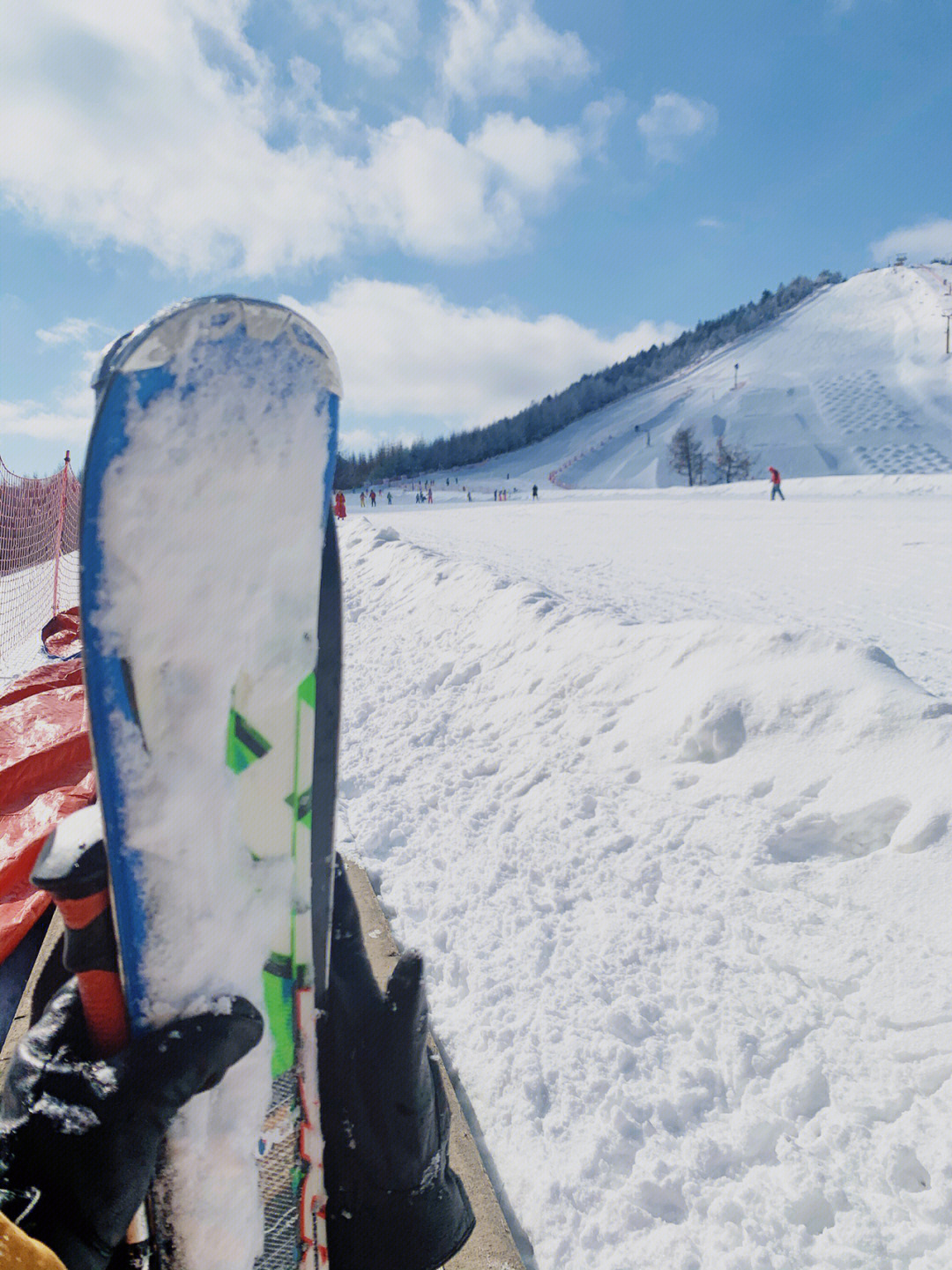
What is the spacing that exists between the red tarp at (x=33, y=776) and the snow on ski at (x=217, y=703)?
1816 mm

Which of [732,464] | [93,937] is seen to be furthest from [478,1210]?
[732,464]

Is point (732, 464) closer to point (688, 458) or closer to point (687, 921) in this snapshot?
point (688, 458)

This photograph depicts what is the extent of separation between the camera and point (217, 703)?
1270 mm

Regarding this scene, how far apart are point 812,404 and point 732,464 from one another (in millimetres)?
23025

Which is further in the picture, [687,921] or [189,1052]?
[687,921]

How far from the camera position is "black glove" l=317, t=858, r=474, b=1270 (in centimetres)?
137

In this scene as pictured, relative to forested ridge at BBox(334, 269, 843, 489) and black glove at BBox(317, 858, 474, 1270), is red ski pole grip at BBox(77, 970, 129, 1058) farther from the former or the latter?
forested ridge at BBox(334, 269, 843, 489)

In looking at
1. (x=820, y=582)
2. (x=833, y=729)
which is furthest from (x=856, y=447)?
(x=833, y=729)

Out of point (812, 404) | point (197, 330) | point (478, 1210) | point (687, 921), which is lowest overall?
point (478, 1210)

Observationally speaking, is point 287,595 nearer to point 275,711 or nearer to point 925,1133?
point 275,711

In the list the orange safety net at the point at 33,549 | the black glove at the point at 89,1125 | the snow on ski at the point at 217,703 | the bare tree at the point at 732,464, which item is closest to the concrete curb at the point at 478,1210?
the snow on ski at the point at 217,703

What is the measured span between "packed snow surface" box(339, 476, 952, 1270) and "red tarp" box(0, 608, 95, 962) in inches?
53.1

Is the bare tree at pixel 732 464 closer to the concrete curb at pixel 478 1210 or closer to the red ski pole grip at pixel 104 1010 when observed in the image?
the concrete curb at pixel 478 1210

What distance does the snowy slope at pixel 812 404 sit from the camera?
65.5m
